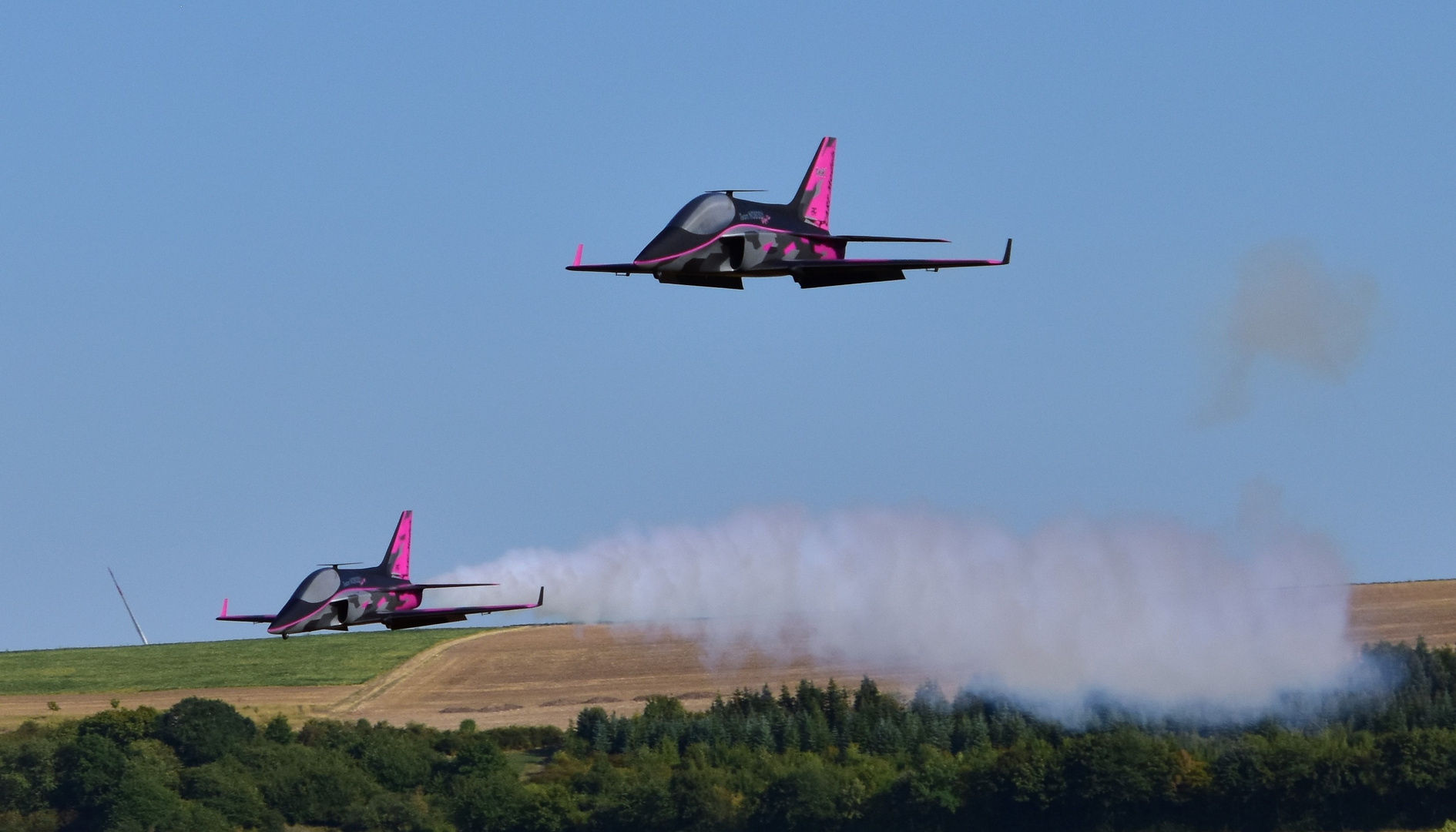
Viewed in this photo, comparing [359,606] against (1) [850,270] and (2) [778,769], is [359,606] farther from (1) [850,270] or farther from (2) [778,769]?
(2) [778,769]

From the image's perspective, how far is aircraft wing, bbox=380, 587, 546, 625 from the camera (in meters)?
86.5

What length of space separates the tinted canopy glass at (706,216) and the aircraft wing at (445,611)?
843 inches

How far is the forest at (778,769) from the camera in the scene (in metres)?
169

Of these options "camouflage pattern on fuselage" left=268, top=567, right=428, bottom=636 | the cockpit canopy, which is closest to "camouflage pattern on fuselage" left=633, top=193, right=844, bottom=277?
"camouflage pattern on fuselage" left=268, top=567, right=428, bottom=636

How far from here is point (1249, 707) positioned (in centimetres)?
17950

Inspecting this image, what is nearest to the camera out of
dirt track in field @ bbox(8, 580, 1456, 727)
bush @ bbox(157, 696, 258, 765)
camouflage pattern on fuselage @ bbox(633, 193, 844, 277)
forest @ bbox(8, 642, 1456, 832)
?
camouflage pattern on fuselage @ bbox(633, 193, 844, 277)

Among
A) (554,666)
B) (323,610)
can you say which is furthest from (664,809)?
(323,610)

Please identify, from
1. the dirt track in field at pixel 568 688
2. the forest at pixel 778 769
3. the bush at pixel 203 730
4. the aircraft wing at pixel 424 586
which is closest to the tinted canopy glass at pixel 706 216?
the aircraft wing at pixel 424 586

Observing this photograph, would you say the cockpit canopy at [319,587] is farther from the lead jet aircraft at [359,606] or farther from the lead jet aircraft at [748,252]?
the lead jet aircraft at [748,252]

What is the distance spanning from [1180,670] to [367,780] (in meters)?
68.9

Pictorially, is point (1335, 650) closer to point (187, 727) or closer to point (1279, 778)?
point (1279, 778)

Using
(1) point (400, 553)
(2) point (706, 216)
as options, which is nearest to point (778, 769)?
(1) point (400, 553)

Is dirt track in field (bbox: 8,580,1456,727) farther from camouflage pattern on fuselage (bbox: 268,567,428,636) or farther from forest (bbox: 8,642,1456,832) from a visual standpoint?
camouflage pattern on fuselage (bbox: 268,567,428,636)

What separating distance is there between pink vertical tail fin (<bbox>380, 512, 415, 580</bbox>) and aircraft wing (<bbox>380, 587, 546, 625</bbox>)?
2171mm
